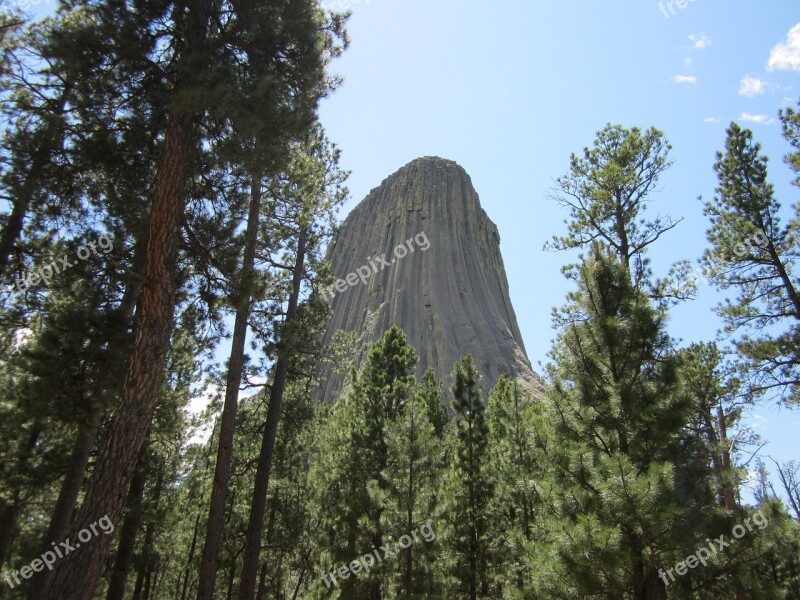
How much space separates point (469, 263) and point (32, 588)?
5400 cm

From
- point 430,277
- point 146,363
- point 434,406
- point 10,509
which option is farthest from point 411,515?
point 430,277

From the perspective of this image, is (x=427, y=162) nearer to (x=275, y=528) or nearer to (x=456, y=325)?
(x=456, y=325)

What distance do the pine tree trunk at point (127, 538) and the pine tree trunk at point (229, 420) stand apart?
2221 millimetres

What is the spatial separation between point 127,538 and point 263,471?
3.24 m

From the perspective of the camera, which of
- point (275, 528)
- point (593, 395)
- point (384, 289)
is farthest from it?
point (384, 289)

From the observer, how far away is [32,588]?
28.5 feet

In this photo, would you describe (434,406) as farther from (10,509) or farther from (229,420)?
(10,509)

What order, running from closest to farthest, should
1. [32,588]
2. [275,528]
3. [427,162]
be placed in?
1. [32,588]
2. [275,528]
3. [427,162]

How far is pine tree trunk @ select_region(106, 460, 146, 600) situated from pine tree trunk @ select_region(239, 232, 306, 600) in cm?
227

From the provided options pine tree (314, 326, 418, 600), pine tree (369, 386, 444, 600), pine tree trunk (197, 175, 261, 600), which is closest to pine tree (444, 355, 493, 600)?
pine tree (369, 386, 444, 600)

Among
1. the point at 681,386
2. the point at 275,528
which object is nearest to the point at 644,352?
the point at 681,386

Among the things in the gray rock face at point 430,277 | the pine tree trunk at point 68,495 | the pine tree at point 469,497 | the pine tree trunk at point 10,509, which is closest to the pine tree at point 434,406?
the pine tree at point 469,497

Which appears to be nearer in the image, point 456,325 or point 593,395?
point 593,395

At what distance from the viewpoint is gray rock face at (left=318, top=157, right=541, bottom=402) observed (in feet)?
157
